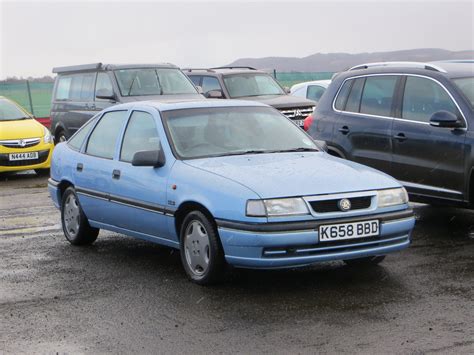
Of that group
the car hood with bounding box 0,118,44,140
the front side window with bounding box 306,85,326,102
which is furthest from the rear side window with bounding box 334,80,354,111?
the front side window with bounding box 306,85,326,102

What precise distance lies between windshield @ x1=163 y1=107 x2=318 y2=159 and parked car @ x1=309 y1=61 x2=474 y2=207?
1.54 m

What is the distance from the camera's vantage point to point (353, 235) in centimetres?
712

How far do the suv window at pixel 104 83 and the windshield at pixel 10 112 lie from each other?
152cm

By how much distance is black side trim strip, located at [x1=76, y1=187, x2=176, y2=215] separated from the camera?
7891 mm

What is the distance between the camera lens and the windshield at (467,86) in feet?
31.3

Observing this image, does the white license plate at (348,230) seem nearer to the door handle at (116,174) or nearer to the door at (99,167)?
the door handle at (116,174)

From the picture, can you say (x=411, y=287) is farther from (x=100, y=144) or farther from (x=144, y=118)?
(x=100, y=144)

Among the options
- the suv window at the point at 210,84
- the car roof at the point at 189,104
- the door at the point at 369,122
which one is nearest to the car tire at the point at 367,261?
the car roof at the point at 189,104

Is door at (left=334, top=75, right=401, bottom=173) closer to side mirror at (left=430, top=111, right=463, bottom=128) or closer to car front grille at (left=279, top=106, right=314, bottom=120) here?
side mirror at (left=430, top=111, right=463, bottom=128)

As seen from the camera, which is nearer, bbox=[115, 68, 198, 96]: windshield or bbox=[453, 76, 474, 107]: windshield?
bbox=[453, 76, 474, 107]: windshield

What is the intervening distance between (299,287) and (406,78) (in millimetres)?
3621

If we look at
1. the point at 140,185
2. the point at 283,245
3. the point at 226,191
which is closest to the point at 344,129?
the point at 140,185

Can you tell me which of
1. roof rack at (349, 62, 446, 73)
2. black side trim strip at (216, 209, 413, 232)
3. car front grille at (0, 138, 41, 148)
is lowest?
car front grille at (0, 138, 41, 148)

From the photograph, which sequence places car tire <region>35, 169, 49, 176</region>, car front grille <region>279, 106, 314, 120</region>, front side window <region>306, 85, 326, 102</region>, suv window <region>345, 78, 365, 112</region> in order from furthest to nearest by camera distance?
front side window <region>306, 85, 326, 102</region> < car front grille <region>279, 106, 314, 120</region> < car tire <region>35, 169, 49, 176</region> < suv window <region>345, 78, 365, 112</region>
